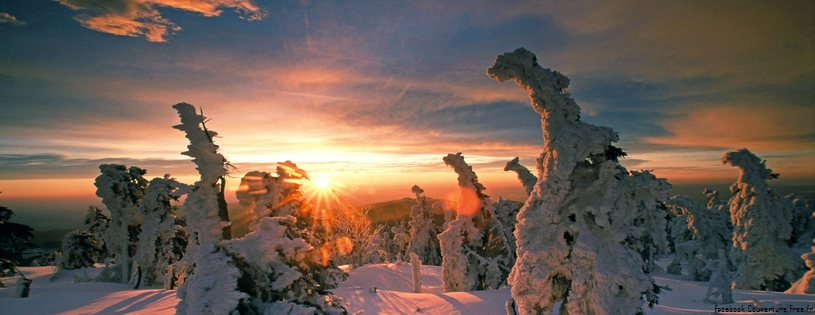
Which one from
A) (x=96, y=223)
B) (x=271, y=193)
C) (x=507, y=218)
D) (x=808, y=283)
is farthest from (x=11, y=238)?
(x=808, y=283)

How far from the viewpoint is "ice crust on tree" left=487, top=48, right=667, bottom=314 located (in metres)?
Answer: 6.91

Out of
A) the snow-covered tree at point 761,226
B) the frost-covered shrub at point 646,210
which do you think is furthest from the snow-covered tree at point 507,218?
the snow-covered tree at point 761,226

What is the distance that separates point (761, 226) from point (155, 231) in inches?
1481

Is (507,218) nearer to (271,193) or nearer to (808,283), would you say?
(808,283)

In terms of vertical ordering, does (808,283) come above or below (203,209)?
below

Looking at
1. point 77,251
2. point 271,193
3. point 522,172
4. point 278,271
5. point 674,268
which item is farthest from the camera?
point 674,268

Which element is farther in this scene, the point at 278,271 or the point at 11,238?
the point at 11,238

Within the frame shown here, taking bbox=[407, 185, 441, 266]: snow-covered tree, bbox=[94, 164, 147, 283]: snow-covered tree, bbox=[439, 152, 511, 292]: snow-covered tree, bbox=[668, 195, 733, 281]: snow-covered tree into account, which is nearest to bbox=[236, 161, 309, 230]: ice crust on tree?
bbox=[439, 152, 511, 292]: snow-covered tree

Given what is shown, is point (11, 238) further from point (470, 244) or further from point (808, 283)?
point (808, 283)

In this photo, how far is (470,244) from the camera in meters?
18.1

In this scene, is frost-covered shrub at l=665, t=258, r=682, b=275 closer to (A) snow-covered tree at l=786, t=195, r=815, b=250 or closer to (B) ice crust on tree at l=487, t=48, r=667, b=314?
(A) snow-covered tree at l=786, t=195, r=815, b=250

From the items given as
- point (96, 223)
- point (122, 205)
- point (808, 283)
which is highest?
point (122, 205)

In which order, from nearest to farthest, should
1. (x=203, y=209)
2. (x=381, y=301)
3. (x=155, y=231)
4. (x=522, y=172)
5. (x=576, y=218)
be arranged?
(x=203, y=209) → (x=576, y=218) → (x=381, y=301) → (x=522, y=172) → (x=155, y=231)

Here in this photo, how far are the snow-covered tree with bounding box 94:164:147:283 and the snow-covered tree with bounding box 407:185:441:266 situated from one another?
22.7m
